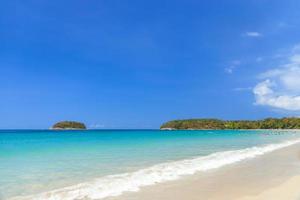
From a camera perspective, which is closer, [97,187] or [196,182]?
[97,187]

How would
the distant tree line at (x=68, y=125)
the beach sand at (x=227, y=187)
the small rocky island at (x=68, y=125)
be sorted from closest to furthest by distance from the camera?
the beach sand at (x=227, y=187), the distant tree line at (x=68, y=125), the small rocky island at (x=68, y=125)

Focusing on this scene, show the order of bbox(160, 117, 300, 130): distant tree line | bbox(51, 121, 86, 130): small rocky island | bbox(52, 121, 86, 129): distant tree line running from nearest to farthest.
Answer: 1. bbox(160, 117, 300, 130): distant tree line
2. bbox(52, 121, 86, 129): distant tree line
3. bbox(51, 121, 86, 130): small rocky island

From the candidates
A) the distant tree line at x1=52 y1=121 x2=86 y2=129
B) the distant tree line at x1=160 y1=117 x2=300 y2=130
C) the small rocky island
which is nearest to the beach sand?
the distant tree line at x1=160 y1=117 x2=300 y2=130

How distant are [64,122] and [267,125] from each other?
112 meters

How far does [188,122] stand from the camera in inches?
7495

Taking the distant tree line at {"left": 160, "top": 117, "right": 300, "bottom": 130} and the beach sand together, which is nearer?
the beach sand

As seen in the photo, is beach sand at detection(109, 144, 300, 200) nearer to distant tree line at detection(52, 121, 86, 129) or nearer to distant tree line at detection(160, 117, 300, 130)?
distant tree line at detection(160, 117, 300, 130)

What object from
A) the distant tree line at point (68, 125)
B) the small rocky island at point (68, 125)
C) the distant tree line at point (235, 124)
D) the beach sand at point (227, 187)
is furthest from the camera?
the small rocky island at point (68, 125)

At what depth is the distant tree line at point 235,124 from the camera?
14564 cm

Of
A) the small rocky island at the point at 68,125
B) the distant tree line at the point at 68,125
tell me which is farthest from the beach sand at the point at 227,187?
the small rocky island at the point at 68,125

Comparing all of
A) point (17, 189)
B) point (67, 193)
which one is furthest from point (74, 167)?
point (67, 193)

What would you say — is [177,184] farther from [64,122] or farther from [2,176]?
[64,122]

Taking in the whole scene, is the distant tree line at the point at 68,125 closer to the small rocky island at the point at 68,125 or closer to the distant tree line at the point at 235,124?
the small rocky island at the point at 68,125

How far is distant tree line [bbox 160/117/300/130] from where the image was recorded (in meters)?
146
